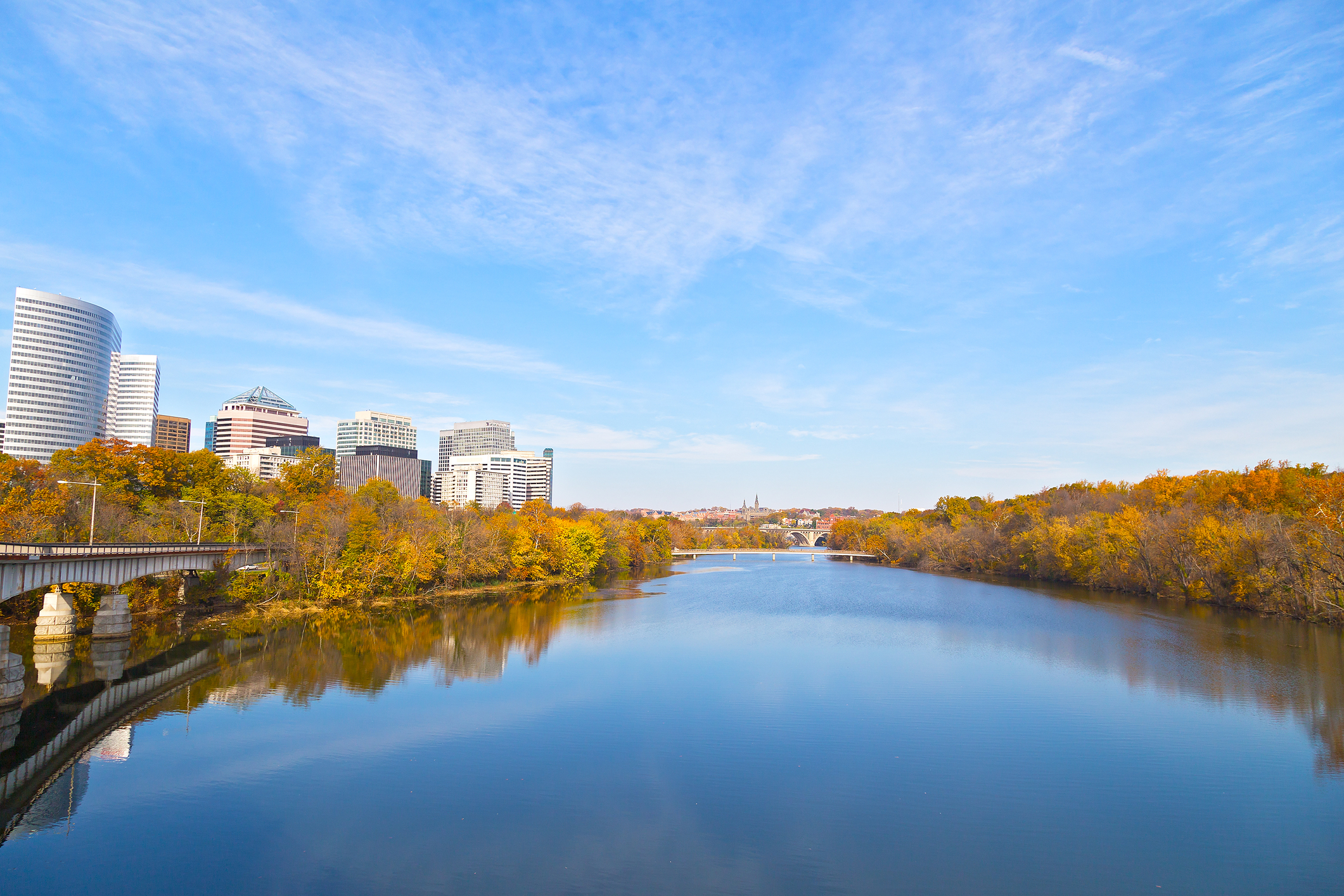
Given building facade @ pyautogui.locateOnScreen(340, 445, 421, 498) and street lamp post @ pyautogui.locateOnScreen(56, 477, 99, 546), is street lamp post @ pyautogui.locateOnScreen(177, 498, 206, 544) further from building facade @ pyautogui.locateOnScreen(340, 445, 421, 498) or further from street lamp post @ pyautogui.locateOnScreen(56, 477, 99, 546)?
building facade @ pyautogui.locateOnScreen(340, 445, 421, 498)

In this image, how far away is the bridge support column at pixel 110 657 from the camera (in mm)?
29609

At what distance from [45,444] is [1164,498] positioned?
205m

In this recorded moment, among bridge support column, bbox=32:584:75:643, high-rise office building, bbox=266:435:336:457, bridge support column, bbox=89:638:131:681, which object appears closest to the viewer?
bridge support column, bbox=89:638:131:681

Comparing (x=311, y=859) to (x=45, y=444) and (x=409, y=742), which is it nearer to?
(x=409, y=742)

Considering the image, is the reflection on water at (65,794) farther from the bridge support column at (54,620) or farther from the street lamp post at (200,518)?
the street lamp post at (200,518)

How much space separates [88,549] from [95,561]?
679 mm

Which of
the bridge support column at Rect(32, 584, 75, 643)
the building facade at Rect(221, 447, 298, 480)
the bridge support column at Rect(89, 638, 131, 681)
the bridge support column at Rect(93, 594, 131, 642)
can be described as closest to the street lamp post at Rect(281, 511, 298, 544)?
the bridge support column at Rect(93, 594, 131, 642)

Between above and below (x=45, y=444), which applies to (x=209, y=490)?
below

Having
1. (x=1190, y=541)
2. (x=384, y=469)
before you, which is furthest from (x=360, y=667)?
(x=384, y=469)

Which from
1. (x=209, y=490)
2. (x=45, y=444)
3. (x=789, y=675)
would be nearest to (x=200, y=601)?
A: (x=209, y=490)

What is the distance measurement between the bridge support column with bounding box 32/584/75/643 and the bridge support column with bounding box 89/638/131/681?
4.60ft

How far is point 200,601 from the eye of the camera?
159ft

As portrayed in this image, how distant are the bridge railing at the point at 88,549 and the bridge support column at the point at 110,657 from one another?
4.34m

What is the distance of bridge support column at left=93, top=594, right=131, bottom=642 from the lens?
36312mm
